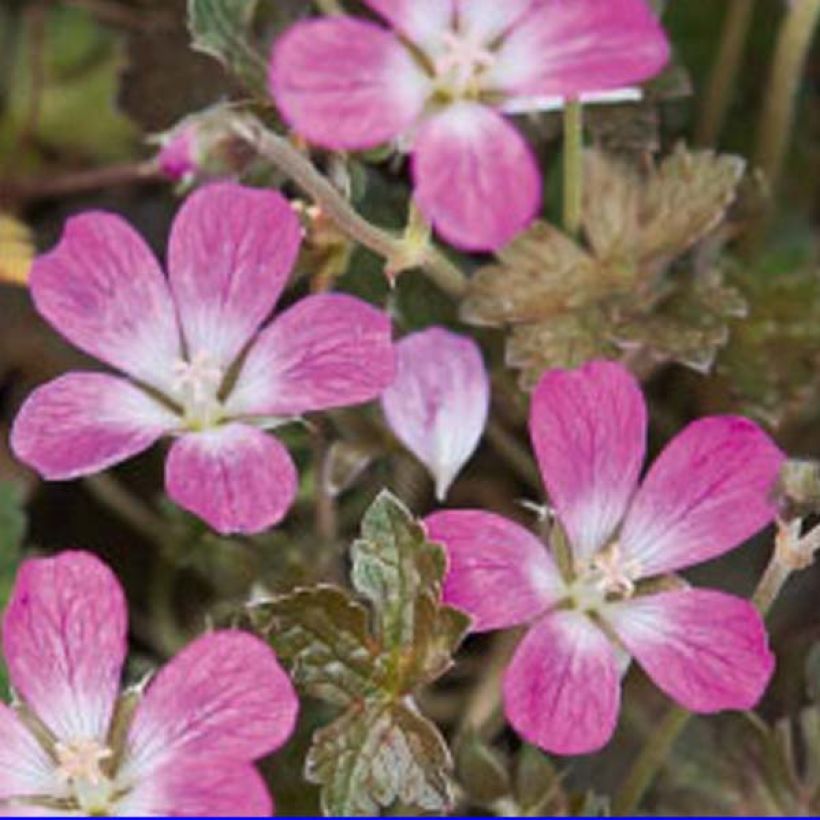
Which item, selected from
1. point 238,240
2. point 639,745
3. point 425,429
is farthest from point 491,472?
point 238,240

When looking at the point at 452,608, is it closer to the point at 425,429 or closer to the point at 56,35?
the point at 425,429

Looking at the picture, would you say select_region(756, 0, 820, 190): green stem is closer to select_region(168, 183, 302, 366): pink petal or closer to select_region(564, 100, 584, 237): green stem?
select_region(564, 100, 584, 237): green stem

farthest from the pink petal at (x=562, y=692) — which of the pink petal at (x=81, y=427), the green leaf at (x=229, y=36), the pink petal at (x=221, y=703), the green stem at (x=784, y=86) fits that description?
the green stem at (x=784, y=86)

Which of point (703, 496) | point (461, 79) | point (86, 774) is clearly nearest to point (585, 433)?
point (703, 496)

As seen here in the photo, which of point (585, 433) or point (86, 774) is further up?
point (585, 433)

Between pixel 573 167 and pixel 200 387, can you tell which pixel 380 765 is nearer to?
pixel 200 387

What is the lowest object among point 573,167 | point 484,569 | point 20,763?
point 20,763
